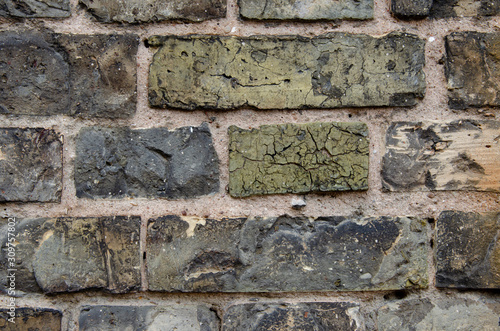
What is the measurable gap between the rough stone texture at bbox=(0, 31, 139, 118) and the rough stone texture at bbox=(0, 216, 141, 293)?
0.19 m

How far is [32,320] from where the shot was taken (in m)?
0.63

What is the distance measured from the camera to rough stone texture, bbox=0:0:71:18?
0.62 meters

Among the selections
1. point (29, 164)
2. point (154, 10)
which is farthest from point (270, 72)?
point (29, 164)

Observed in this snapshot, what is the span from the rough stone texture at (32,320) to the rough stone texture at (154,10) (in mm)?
528

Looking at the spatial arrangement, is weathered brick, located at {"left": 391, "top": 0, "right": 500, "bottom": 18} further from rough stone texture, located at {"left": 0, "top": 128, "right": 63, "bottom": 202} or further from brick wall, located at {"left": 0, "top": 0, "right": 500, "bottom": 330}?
rough stone texture, located at {"left": 0, "top": 128, "right": 63, "bottom": 202}

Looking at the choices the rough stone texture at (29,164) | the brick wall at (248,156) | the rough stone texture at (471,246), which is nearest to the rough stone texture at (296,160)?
the brick wall at (248,156)

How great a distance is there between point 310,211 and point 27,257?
19.8 inches

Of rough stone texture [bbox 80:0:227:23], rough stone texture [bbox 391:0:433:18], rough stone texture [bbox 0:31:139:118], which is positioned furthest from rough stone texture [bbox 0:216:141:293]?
rough stone texture [bbox 391:0:433:18]

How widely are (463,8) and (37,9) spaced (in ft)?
2.46

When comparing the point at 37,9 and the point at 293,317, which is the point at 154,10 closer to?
the point at 37,9

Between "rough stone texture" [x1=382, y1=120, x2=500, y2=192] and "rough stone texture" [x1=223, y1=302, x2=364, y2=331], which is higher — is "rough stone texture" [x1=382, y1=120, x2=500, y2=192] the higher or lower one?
the higher one

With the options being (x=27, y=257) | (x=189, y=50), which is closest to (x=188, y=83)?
(x=189, y=50)

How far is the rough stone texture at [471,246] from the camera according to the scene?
2.05ft

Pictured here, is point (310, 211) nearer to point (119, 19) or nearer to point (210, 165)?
point (210, 165)
